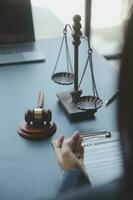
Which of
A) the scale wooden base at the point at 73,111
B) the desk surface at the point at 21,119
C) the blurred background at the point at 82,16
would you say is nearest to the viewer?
the desk surface at the point at 21,119

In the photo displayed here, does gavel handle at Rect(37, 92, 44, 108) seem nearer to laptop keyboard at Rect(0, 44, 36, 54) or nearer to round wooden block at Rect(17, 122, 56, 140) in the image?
round wooden block at Rect(17, 122, 56, 140)

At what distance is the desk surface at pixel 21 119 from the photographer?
896 mm

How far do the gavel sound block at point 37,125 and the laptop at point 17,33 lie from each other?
1.98 feet

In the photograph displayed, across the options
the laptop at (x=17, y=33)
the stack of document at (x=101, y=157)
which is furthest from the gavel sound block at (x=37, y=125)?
the laptop at (x=17, y=33)

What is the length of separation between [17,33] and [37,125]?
0.84 meters

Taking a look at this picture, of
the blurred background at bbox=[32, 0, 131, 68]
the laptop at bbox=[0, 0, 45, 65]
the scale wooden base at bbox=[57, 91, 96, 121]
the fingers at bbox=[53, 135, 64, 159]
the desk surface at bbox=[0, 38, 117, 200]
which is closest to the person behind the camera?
the desk surface at bbox=[0, 38, 117, 200]

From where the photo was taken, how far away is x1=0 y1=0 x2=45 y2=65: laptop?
1.70 meters

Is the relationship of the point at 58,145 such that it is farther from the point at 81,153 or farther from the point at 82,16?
the point at 82,16

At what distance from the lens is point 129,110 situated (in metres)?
0.53

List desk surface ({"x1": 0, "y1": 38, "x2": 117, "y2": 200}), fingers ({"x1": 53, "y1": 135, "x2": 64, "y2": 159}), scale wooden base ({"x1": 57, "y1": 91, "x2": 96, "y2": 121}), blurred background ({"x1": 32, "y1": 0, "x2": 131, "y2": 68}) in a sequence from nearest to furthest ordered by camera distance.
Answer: desk surface ({"x1": 0, "y1": 38, "x2": 117, "y2": 200})
fingers ({"x1": 53, "y1": 135, "x2": 64, "y2": 159})
scale wooden base ({"x1": 57, "y1": 91, "x2": 96, "y2": 121})
blurred background ({"x1": 32, "y1": 0, "x2": 131, "y2": 68})

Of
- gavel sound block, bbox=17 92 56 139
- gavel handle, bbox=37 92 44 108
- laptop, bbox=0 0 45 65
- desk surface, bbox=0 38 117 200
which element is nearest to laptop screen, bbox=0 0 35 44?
laptop, bbox=0 0 45 65

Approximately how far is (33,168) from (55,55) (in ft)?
2.87

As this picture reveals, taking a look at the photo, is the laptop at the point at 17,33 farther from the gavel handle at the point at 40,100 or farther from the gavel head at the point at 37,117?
the gavel head at the point at 37,117

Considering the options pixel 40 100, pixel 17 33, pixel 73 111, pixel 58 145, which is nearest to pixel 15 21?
pixel 17 33
